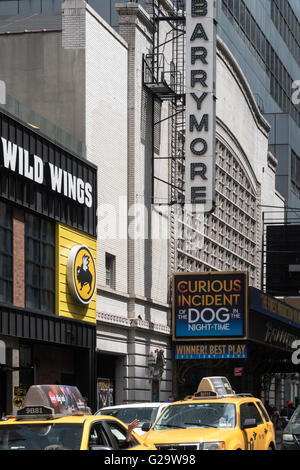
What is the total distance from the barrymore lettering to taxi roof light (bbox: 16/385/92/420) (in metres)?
12.9

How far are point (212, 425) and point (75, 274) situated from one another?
509 inches

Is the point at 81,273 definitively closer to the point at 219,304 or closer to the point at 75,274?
the point at 75,274

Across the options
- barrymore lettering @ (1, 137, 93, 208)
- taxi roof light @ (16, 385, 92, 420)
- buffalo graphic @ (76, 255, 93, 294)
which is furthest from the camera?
buffalo graphic @ (76, 255, 93, 294)

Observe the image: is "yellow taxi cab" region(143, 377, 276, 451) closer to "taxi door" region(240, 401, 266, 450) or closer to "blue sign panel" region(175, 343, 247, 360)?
"taxi door" region(240, 401, 266, 450)

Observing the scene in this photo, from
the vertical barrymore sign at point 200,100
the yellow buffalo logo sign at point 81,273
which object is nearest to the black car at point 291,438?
the yellow buffalo logo sign at point 81,273

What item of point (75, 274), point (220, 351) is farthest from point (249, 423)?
point (220, 351)

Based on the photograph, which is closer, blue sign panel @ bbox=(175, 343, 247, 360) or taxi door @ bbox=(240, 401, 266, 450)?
taxi door @ bbox=(240, 401, 266, 450)

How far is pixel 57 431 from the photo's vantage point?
42.6 feet

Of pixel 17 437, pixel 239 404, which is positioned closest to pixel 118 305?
pixel 239 404

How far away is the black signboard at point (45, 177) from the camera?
27.4 metres

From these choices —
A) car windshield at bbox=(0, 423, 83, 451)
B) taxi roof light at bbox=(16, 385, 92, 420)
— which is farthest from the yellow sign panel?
car windshield at bbox=(0, 423, 83, 451)

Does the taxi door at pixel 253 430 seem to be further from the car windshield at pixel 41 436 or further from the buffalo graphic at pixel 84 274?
the buffalo graphic at pixel 84 274

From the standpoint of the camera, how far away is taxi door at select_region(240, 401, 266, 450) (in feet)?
60.7

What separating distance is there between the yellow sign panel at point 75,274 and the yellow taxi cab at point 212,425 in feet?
34.4
